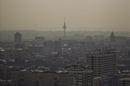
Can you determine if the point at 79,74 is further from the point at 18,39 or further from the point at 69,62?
the point at 18,39

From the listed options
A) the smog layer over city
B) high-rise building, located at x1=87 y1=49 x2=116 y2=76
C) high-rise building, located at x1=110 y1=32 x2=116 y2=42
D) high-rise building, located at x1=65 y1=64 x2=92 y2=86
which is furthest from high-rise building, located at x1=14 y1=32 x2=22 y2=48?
high-rise building, located at x1=110 y1=32 x2=116 y2=42

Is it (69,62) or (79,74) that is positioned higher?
(69,62)

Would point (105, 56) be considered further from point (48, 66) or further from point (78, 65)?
point (48, 66)

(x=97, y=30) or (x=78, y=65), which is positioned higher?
(x=97, y=30)

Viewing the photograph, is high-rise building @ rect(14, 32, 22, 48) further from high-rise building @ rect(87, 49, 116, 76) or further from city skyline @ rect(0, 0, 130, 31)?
high-rise building @ rect(87, 49, 116, 76)

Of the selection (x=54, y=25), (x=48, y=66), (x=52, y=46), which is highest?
(x=54, y=25)

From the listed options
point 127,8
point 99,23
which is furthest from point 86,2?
point 127,8

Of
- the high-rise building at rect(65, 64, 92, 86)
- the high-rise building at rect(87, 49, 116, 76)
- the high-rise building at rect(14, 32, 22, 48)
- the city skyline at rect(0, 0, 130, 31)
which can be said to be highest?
the city skyline at rect(0, 0, 130, 31)

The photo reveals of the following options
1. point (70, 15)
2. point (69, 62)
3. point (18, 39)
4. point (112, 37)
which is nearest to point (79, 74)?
point (69, 62)
